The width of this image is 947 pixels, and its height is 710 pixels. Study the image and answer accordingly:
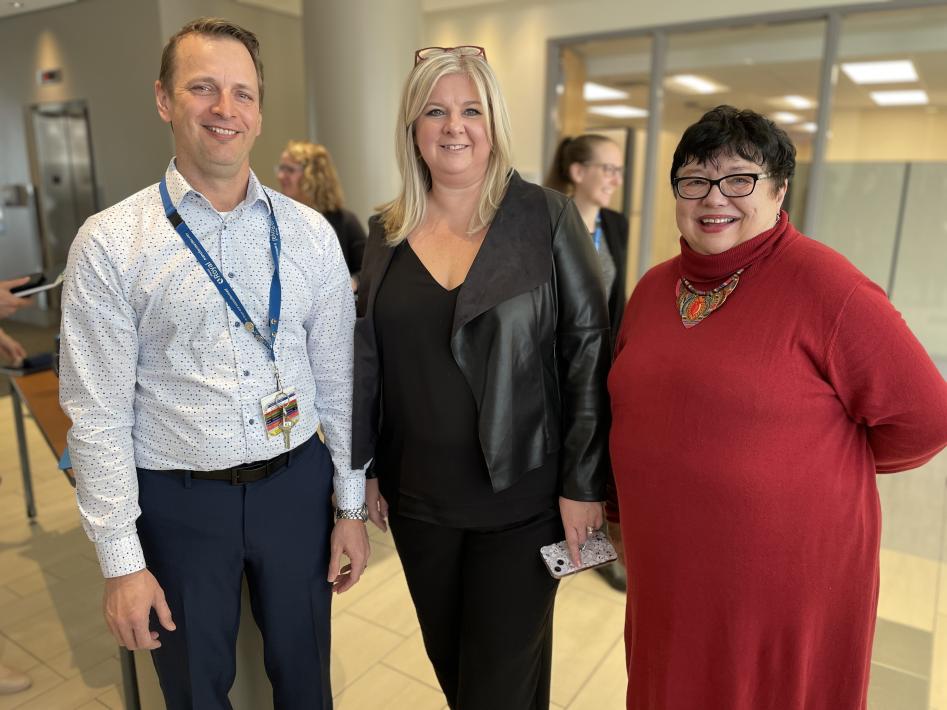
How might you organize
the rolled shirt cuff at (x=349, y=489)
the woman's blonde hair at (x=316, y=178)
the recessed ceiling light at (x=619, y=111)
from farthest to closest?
the recessed ceiling light at (x=619, y=111), the woman's blonde hair at (x=316, y=178), the rolled shirt cuff at (x=349, y=489)

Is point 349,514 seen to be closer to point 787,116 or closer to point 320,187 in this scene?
point 320,187

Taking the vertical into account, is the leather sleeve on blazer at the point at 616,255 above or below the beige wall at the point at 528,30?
below

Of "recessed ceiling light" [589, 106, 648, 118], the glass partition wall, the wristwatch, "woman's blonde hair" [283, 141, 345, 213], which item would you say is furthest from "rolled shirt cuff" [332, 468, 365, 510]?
"recessed ceiling light" [589, 106, 648, 118]

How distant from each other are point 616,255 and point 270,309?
178 cm

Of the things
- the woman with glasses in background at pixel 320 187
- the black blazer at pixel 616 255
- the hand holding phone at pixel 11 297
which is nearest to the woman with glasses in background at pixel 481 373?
the black blazer at pixel 616 255

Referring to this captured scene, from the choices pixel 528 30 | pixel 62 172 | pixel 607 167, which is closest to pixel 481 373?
pixel 607 167

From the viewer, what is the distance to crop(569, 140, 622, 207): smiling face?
112 inches

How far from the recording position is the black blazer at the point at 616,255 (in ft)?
9.13

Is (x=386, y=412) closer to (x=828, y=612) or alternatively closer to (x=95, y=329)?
(x=95, y=329)

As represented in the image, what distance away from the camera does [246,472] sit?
4.77 feet

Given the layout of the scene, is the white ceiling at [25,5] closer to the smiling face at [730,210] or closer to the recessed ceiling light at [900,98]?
the recessed ceiling light at [900,98]

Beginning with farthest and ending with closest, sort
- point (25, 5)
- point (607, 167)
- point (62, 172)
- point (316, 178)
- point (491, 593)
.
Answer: point (62, 172) → point (25, 5) → point (316, 178) → point (607, 167) → point (491, 593)

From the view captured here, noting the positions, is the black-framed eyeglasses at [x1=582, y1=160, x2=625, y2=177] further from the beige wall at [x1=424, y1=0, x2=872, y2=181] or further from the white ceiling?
the white ceiling

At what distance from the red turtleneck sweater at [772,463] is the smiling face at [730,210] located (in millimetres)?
27
